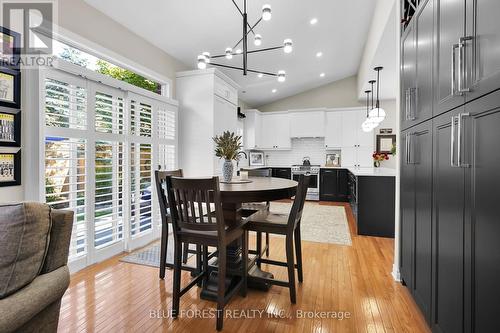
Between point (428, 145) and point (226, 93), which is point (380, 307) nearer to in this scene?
point (428, 145)

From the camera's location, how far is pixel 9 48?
1.99 meters

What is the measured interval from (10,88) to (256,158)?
5.97 metres

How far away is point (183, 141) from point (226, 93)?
1.11 meters

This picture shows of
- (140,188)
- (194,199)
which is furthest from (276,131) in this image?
(194,199)

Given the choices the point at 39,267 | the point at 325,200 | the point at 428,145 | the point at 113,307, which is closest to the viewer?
the point at 39,267

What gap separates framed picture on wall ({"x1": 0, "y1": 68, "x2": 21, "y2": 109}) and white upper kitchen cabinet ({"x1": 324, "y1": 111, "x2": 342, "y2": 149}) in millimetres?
6361

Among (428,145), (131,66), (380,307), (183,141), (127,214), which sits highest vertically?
(131,66)

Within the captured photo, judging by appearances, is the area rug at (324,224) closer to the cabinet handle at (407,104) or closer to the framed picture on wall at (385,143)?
the cabinet handle at (407,104)

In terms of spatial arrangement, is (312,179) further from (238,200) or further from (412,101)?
(238,200)

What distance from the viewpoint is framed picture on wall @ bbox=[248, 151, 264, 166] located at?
24.7 feet

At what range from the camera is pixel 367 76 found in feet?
17.0

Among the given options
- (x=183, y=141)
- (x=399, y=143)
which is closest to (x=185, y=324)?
(x=399, y=143)

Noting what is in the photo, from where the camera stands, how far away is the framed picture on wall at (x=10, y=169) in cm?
196

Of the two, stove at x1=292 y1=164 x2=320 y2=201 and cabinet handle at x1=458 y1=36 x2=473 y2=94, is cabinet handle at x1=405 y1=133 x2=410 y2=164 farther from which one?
stove at x1=292 y1=164 x2=320 y2=201
